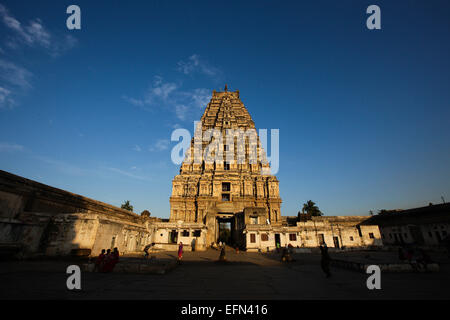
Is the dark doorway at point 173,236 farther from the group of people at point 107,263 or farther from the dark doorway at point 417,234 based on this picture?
the dark doorway at point 417,234

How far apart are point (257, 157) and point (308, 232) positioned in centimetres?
2508

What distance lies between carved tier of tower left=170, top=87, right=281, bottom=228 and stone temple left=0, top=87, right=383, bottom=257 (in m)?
0.23

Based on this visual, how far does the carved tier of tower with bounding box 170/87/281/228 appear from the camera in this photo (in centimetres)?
4275

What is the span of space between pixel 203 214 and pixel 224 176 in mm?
9846

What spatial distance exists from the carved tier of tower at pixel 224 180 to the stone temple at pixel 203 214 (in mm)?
227

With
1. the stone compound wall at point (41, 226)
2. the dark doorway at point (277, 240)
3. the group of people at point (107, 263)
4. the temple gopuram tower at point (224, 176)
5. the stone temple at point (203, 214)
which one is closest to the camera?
the group of people at point (107, 263)

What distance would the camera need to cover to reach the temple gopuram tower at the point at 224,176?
42.4 metres

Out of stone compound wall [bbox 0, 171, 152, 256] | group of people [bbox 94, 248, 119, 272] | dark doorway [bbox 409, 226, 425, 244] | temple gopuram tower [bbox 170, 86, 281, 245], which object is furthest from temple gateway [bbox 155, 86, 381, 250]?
group of people [bbox 94, 248, 119, 272]

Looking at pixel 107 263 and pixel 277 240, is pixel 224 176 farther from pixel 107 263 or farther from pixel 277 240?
pixel 107 263

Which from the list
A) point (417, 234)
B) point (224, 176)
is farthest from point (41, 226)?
point (417, 234)

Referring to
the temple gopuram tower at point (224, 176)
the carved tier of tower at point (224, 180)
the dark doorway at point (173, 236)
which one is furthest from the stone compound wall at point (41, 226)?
the carved tier of tower at point (224, 180)

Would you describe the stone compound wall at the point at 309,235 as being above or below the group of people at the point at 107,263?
above
